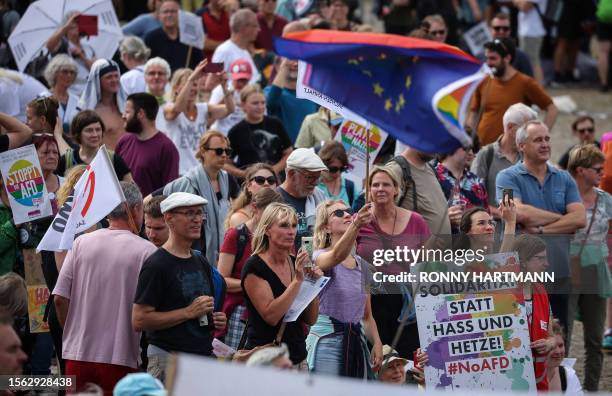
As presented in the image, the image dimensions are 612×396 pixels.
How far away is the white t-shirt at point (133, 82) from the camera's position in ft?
43.7

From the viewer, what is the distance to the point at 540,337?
8.91 m

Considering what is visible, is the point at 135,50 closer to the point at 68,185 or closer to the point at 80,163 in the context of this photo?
the point at 80,163

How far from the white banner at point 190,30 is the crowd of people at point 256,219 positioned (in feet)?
1.09

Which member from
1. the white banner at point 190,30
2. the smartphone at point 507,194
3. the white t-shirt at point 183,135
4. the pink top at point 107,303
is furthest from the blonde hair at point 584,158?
the white banner at point 190,30

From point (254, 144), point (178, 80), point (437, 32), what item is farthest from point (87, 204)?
point (437, 32)

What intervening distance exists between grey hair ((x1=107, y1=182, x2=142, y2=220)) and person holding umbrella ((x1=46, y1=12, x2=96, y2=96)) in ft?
15.8

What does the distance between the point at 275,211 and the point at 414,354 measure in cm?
130

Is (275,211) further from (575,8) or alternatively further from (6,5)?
(575,8)

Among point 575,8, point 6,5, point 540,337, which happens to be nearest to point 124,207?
point 540,337

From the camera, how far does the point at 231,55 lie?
15008mm

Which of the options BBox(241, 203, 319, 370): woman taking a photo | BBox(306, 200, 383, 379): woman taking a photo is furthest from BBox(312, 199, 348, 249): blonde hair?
BBox(241, 203, 319, 370): woman taking a photo

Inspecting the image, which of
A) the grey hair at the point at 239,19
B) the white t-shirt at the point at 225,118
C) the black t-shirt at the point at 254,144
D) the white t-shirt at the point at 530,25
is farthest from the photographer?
the white t-shirt at the point at 530,25

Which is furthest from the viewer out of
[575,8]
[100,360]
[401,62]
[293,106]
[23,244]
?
[575,8]

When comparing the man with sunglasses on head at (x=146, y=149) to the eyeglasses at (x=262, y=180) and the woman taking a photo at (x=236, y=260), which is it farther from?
the woman taking a photo at (x=236, y=260)
